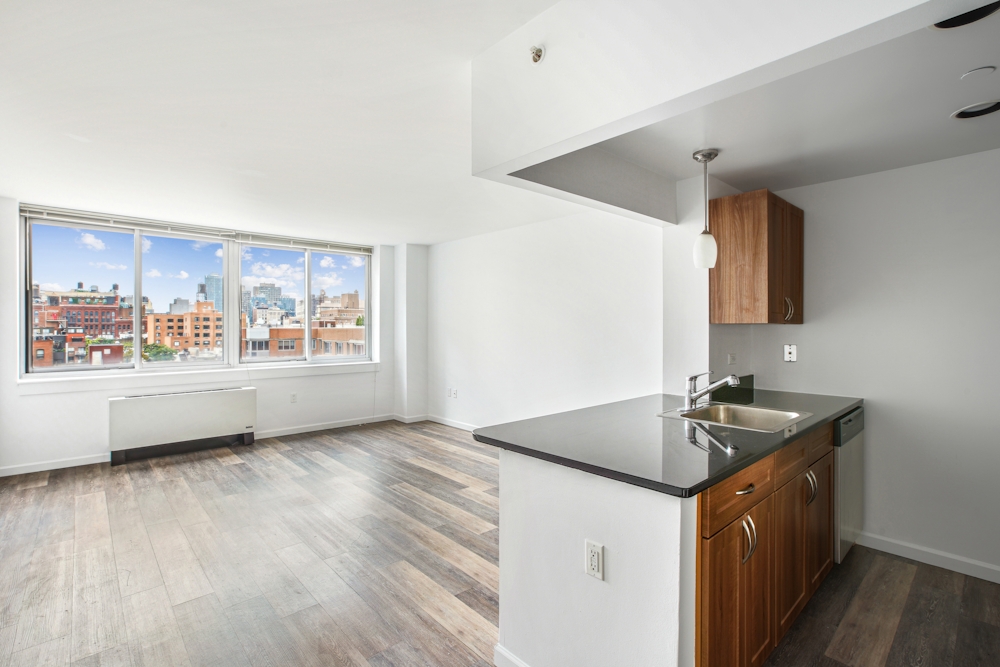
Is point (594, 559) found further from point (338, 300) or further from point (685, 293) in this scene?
point (338, 300)

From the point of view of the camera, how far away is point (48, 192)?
3.96 m

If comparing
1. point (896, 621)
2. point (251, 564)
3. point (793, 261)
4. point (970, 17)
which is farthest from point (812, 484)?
point (251, 564)

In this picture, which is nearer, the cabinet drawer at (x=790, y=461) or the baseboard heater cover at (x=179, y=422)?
the cabinet drawer at (x=790, y=461)

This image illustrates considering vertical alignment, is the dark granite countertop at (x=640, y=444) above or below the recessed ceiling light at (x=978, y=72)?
below

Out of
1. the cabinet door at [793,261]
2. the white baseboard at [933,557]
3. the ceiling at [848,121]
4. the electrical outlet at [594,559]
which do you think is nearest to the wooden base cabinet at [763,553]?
the electrical outlet at [594,559]

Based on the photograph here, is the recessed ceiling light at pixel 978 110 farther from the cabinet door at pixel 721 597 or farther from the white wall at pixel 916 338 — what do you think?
the cabinet door at pixel 721 597

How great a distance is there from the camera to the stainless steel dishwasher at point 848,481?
264cm

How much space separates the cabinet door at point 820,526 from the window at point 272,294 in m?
5.64

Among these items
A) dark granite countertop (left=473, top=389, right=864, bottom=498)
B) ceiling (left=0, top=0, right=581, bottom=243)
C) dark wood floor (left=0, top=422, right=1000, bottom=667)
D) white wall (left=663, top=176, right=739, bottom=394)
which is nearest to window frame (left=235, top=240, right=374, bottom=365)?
ceiling (left=0, top=0, right=581, bottom=243)

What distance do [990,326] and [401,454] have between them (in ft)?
14.8

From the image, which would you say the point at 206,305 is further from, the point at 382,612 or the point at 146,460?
the point at 382,612

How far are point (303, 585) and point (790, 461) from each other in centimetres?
240

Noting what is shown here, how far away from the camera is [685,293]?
313cm

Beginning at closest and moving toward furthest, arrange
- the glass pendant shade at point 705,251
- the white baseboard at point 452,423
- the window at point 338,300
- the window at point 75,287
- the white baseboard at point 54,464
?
the glass pendant shade at point 705,251 < the white baseboard at point 54,464 < the window at point 75,287 < the white baseboard at point 452,423 < the window at point 338,300
